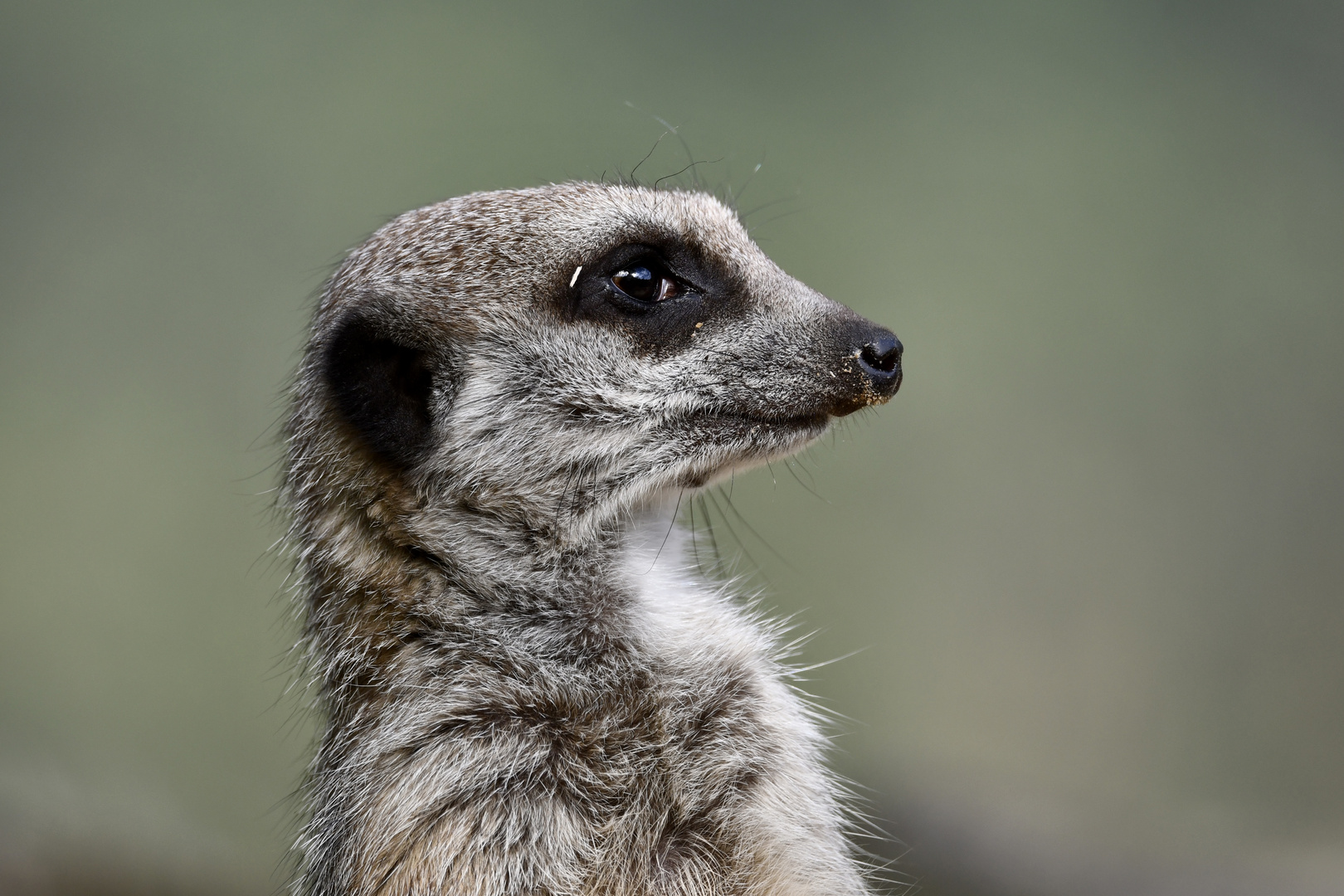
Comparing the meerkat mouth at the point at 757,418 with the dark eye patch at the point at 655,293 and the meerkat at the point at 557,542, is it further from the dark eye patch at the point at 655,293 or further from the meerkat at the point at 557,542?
the dark eye patch at the point at 655,293

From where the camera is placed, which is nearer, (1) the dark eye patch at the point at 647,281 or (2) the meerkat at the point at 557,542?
(2) the meerkat at the point at 557,542

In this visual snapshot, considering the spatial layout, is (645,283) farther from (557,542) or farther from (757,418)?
(557,542)

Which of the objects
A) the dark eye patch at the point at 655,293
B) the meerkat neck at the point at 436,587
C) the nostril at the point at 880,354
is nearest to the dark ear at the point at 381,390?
the meerkat neck at the point at 436,587

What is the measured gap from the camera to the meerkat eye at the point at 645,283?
1.60 metres

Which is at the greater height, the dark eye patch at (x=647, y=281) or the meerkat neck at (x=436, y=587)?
the dark eye patch at (x=647, y=281)

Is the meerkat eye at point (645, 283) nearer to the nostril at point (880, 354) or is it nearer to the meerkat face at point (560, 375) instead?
the meerkat face at point (560, 375)

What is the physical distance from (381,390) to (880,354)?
77 centimetres

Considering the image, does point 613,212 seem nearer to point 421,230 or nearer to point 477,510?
point 421,230

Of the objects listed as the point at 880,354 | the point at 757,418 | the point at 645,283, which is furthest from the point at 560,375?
the point at 880,354

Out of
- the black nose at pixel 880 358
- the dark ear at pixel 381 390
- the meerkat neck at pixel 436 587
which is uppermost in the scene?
the black nose at pixel 880 358

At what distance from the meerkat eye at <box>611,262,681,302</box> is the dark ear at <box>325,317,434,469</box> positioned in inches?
13.0

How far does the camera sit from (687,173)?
247 centimetres

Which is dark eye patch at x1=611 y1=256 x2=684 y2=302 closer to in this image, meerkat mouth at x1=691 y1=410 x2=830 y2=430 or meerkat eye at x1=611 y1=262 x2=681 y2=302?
meerkat eye at x1=611 y1=262 x2=681 y2=302

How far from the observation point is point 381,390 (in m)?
1.54
